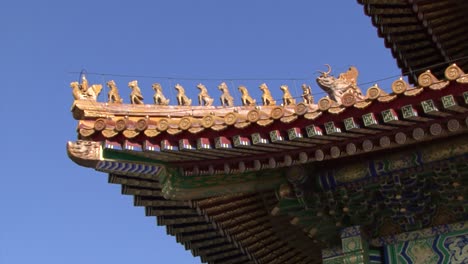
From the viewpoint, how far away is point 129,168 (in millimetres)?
8844

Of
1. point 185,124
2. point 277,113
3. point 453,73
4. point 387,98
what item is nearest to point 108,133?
point 185,124

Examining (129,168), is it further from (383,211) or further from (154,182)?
(383,211)

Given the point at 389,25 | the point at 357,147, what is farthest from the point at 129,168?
the point at 389,25

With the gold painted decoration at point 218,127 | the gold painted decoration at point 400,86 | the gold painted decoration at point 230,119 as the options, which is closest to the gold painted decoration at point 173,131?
the gold painted decoration at point 218,127

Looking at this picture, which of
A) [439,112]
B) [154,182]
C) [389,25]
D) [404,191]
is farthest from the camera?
[389,25]

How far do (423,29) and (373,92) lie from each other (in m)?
4.06

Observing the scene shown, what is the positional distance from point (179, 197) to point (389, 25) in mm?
4391

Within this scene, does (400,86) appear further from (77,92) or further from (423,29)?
(423,29)

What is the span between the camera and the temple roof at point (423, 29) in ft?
36.6

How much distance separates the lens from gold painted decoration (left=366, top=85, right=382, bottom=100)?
777 centimetres

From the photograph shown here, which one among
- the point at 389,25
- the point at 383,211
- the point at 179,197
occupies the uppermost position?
the point at 389,25

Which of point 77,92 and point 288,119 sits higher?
point 77,92

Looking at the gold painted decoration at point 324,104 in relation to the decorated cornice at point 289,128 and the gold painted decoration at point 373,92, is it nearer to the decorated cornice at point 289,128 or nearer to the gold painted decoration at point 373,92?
the decorated cornice at point 289,128

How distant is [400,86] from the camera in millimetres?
7691
